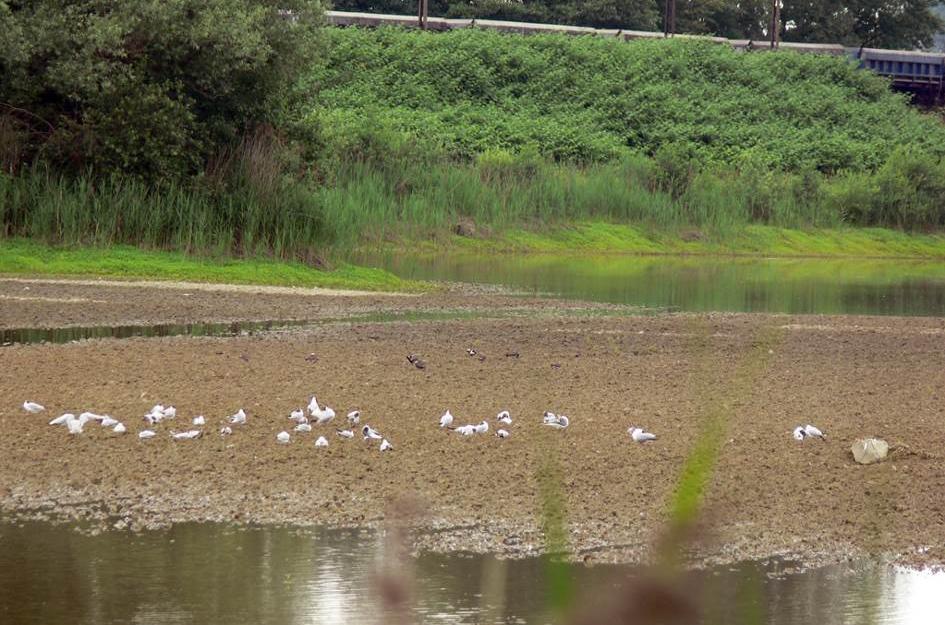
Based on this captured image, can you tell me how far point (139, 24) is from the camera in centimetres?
2259

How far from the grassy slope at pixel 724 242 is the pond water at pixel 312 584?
90.9 feet

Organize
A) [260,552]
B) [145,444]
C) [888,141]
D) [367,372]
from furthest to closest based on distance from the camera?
[888,141] → [367,372] → [145,444] → [260,552]

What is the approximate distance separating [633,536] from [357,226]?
80.8 feet

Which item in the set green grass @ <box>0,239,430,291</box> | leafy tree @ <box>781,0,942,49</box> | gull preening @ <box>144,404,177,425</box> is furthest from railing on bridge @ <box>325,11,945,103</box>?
gull preening @ <box>144,404,177,425</box>

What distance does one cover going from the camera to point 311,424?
380 inches

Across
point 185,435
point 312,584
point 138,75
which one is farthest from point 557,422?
point 138,75

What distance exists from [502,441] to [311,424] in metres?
1.29

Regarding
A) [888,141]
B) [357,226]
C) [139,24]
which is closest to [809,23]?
[888,141]

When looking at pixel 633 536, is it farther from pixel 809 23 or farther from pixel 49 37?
pixel 809 23

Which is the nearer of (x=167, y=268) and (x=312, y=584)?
(x=312, y=584)

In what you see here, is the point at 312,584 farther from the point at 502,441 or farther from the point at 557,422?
the point at 557,422

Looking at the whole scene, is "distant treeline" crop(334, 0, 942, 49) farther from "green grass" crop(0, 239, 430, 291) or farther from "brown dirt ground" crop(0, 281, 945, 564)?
"brown dirt ground" crop(0, 281, 945, 564)

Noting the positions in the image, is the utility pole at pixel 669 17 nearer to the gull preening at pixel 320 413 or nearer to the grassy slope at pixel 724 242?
the grassy slope at pixel 724 242

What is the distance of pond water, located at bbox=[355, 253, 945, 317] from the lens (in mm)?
22922
